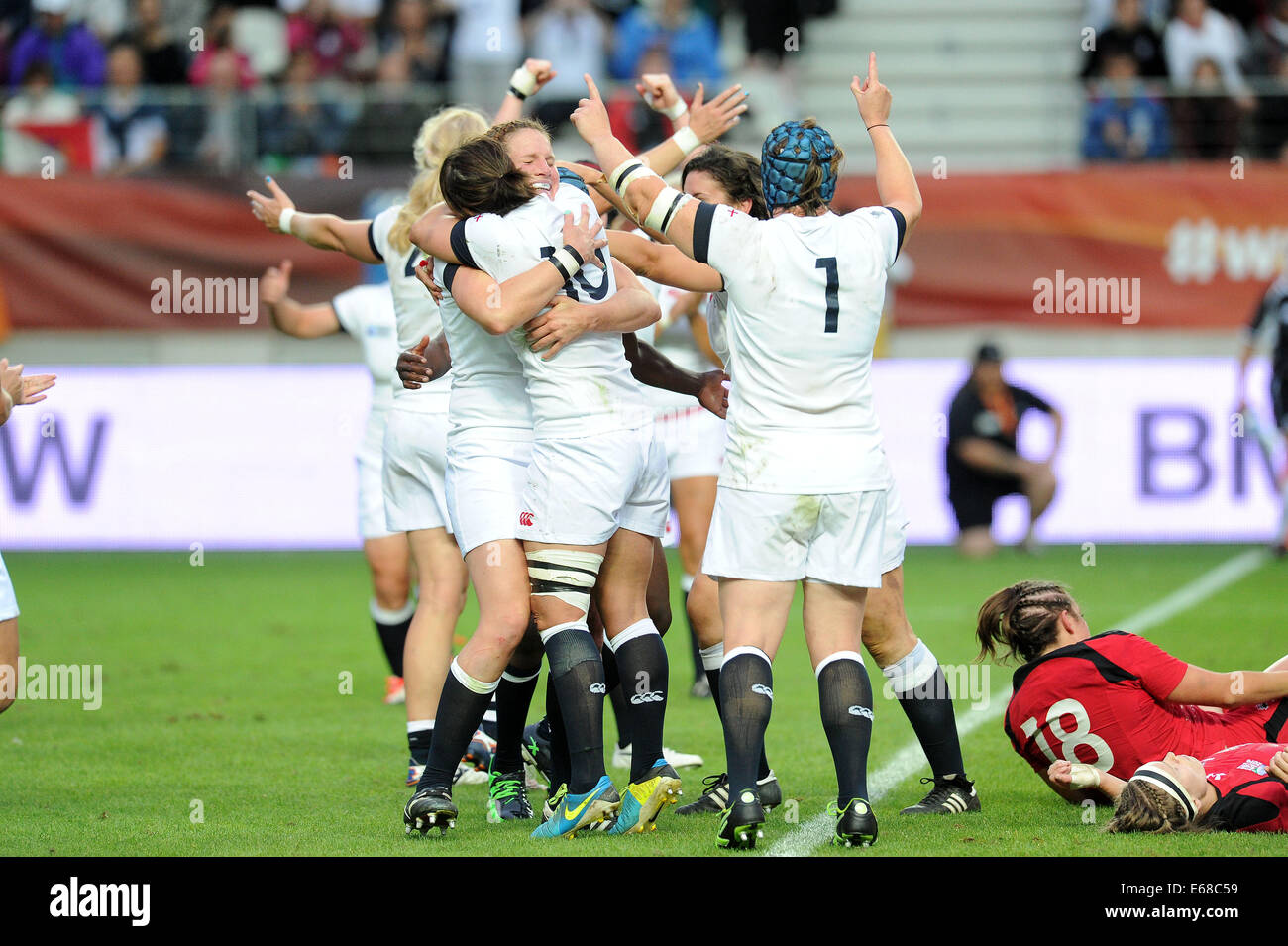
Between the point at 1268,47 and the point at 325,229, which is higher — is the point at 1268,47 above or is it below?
above

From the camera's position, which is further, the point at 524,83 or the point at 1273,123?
the point at 1273,123

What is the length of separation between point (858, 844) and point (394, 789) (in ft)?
6.44

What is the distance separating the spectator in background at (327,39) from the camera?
57.9ft

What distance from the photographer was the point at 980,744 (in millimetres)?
7047

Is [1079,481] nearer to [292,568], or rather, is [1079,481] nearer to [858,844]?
[292,568]

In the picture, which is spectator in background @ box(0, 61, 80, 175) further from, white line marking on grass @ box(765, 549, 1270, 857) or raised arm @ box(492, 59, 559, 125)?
white line marking on grass @ box(765, 549, 1270, 857)

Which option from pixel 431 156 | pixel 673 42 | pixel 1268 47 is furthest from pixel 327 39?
pixel 431 156

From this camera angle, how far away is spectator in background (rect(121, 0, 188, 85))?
17.0 meters

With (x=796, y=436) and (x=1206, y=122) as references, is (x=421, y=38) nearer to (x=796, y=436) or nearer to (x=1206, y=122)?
(x=1206, y=122)

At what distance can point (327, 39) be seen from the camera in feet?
58.1

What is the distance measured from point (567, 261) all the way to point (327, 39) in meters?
13.5

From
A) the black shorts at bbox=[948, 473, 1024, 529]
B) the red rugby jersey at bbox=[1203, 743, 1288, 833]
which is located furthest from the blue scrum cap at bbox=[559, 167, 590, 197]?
the black shorts at bbox=[948, 473, 1024, 529]

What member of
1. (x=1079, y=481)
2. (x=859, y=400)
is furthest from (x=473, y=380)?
(x=1079, y=481)

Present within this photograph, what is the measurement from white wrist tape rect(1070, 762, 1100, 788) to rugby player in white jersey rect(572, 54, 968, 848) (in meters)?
0.86
